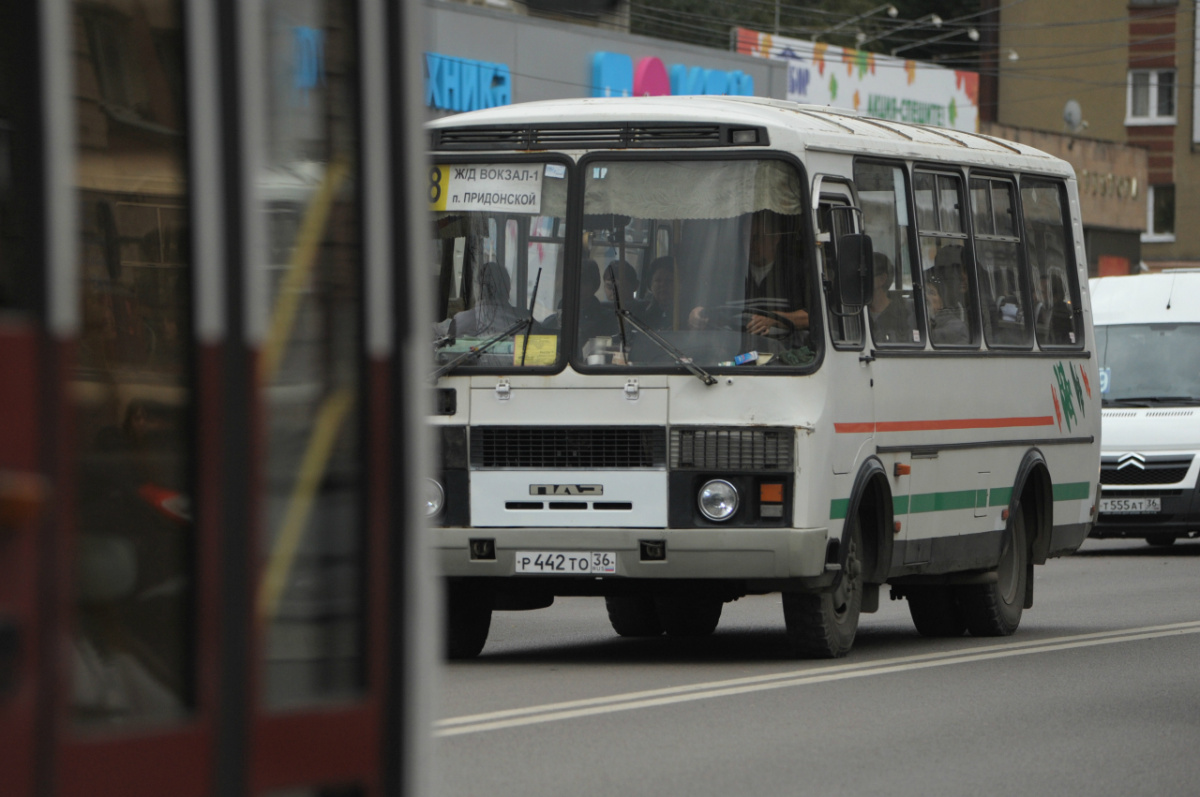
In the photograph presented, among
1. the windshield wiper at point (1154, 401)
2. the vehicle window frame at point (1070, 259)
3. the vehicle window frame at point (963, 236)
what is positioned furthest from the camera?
the windshield wiper at point (1154, 401)

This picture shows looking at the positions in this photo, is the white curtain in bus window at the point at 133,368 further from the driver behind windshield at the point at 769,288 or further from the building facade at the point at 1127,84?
the building facade at the point at 1127,84

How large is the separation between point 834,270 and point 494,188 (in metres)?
1.85

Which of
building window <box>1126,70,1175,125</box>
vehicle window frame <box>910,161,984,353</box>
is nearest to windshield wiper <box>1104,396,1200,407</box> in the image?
vehicle window frame <box>910,161,984,353</box>

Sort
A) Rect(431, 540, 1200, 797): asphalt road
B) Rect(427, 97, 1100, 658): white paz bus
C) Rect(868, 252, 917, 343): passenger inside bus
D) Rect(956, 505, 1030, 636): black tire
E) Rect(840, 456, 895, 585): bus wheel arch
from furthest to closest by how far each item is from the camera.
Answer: Rect(956, 505, 1030, 636): black tire, Rect(868, 252, 917, 343): passenger inside bus, Rect(840, 456, 895, 585): bus wheel arch, Rect(427, 97, 1100, 658): white paz bus, Rect(431, 540, 1200, 797): asphalt road

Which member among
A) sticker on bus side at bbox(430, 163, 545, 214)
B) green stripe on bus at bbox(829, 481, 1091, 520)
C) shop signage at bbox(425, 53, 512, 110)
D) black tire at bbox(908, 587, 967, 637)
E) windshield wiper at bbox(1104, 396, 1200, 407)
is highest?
shop signage at bbox(425, 53, 512, 110)

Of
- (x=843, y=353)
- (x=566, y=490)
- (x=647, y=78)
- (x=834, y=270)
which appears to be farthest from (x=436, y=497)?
(x=647, y=78)

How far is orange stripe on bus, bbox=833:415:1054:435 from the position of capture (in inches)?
472

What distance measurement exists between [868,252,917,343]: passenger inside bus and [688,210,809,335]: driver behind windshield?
922 mm

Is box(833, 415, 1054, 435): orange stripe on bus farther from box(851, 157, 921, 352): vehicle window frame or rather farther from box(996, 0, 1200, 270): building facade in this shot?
box(996, 0, 1200, 270): building facade

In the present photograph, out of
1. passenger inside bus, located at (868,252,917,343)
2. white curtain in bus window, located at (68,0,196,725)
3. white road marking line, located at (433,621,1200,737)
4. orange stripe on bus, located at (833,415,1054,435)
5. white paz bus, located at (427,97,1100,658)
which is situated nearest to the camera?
white curtain in bus window, located at (68,0,196,725)

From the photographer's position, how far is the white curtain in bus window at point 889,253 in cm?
1256

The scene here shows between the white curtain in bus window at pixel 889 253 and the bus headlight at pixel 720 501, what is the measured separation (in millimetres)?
1472

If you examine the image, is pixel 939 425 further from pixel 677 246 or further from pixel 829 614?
pixel 677 246

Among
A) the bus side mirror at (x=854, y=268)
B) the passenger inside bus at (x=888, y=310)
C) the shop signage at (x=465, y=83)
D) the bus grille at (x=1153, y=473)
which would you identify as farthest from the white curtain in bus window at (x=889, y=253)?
the shop signage at (x=465, y=83)
